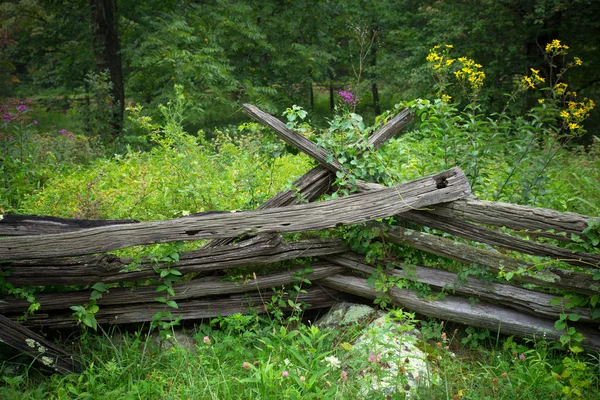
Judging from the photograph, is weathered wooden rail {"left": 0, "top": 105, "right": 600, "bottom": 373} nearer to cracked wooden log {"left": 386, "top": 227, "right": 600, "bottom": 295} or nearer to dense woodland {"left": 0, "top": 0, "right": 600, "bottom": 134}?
cracked wooden log {"left": 386, "top": 227, "right": 600, "bottom": 295}

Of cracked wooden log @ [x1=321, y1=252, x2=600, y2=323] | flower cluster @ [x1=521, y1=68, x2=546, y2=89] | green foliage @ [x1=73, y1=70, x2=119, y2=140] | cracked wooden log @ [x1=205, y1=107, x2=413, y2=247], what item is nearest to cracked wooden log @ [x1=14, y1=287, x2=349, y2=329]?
cracked wooden log @ [x1=321, y1=252, x2=600, y2=323]

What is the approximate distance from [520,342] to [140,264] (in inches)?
107

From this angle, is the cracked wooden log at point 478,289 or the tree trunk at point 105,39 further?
the tree trunk at point 105,39

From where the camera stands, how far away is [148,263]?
3.47 metres

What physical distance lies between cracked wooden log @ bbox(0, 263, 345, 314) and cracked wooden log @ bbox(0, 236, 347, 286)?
122mm

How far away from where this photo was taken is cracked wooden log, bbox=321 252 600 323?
10.6ft

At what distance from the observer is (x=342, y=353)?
10.3ft

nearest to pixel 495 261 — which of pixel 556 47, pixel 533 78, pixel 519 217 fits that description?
pixel 519 217

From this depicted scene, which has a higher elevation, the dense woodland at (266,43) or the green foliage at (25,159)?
the dense woodland at (266,43)

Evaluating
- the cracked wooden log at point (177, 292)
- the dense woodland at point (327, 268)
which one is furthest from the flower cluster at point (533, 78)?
the cracked wooden log at point (177, 292)

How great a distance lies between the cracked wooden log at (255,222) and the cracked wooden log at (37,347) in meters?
0.45

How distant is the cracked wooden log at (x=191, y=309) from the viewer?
135 inches

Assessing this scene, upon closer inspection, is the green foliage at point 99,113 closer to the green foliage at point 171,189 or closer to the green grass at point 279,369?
the green foliage at point 171,189

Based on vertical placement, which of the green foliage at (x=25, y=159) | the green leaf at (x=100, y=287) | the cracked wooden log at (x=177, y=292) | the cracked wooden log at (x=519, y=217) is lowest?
the cracked wooden log at (x=177, y=292)
